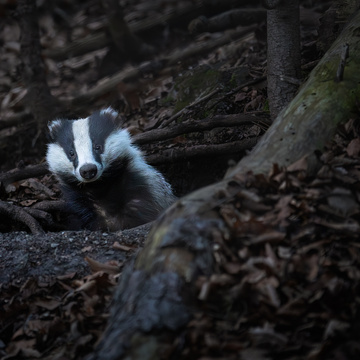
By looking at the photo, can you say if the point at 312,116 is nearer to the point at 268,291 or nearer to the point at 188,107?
the point at 268,291

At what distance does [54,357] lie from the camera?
261 cm

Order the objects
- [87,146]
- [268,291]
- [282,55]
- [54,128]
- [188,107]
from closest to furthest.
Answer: [268,291] < [282,55] < [87,146] < [54,128] < [188,107]

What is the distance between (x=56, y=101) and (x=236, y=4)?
308 centimetres

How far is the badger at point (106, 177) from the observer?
4.87 metres

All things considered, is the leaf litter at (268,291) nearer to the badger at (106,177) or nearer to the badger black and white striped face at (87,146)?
the badger black and white striped face at (87,146)

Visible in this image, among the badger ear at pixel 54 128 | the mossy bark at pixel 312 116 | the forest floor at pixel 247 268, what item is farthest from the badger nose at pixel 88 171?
the mossy bark at pixel 312 116

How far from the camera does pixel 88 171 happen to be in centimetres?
446

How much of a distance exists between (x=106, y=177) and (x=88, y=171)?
49 cm

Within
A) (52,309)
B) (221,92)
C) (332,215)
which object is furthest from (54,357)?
(221,92)

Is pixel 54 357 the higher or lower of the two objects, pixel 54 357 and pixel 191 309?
the lower

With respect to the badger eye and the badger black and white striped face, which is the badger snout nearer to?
the badger black and white striped face

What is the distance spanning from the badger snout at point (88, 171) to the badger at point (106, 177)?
8.4 inches

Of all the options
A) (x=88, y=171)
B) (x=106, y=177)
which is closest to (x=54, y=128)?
(x=106, y=177)

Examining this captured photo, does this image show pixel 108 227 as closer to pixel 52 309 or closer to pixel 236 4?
pixel 52 309
